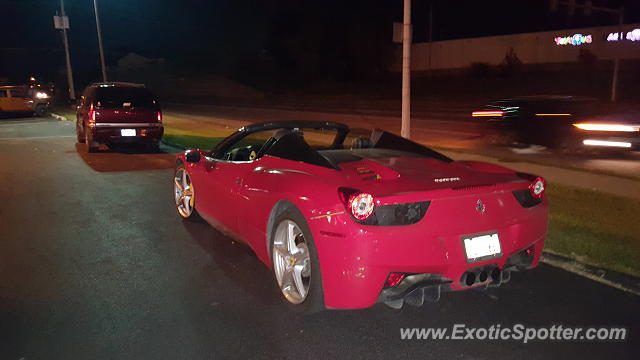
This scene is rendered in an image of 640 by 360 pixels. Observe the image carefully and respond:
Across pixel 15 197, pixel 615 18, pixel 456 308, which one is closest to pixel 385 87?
pixel 615 18

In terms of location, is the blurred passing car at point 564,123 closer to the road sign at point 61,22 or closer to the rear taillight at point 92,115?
the rear taillight at point 92,115

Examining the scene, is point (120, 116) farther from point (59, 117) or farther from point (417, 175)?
point (59, 117)

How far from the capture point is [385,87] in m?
54.5

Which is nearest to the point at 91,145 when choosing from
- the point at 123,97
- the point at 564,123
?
the point at 123,97

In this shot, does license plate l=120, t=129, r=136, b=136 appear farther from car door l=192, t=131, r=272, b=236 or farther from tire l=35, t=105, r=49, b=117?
tire l=35, t=105, r=49, b=117

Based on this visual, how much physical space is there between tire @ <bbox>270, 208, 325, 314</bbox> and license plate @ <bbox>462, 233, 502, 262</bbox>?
1.01 metres

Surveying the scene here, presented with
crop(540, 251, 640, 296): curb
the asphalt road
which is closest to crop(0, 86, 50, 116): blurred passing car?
the asphalt road

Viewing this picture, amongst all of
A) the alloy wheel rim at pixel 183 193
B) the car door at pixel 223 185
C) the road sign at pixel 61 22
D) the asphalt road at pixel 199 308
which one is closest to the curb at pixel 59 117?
the road sign at pixel 61 22

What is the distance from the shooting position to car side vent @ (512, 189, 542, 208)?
3.96 metres

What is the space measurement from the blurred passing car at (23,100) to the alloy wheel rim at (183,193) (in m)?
26.6

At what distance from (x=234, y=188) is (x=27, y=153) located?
37.0ft

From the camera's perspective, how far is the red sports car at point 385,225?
348 cm

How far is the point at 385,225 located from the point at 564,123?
37.3ft

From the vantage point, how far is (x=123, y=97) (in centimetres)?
1394
